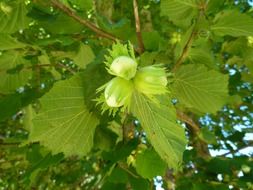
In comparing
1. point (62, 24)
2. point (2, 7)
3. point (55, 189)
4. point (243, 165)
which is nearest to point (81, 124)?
point (62, 24)

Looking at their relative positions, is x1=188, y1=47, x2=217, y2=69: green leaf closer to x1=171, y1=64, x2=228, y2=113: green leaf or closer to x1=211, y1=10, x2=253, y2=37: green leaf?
x1=171, y1=64, x2=228, y2=113: green leaf

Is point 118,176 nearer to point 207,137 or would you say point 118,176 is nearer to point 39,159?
point 39,159

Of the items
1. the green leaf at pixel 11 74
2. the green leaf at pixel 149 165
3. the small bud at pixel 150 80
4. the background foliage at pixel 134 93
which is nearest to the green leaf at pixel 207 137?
the background foliage at pixel 134 93

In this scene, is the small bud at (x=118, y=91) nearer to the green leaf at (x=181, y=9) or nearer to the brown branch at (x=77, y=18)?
the brown branch at (x=77, y=18)

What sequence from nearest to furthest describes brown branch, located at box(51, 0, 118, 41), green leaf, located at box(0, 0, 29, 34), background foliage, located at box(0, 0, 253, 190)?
background foliage, located at box(0, 0, 253, 190) → brown branch, located at box(51, 0, 118, 41) → green leaf, located at box(0, 0, 29, 34)

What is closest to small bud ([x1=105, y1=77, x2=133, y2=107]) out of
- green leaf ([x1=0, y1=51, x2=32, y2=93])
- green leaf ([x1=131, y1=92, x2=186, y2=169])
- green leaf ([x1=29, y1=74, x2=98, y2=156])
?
green leaf ([x1=131, y1=92, x2=186, y2=169])

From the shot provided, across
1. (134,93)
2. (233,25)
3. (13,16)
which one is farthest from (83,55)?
(134,93)

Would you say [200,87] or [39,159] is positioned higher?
[200,87]

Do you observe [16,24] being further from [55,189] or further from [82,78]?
[55,189]
